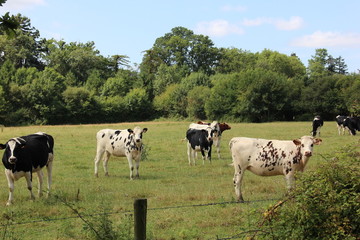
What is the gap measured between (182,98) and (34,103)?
25.5m

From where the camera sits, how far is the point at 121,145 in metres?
15.9

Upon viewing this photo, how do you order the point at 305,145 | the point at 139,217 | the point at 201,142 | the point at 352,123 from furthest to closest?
the point at 352,123, the point at 201,142, the point at 305,145, the point at 139,217

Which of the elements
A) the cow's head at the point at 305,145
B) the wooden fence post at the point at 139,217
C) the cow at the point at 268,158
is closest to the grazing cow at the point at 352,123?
the cow's head at the point at 305,145

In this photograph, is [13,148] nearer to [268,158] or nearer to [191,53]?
[268,158]

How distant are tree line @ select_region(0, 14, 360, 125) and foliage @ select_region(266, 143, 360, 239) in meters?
51.0

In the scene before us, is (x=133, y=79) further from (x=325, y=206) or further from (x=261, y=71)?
(x=325, y=206)

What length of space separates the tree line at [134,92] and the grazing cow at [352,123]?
72.6ft

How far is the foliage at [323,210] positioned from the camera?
197 inches

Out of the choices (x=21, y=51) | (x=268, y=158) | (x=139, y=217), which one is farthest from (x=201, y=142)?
(x=21, y=51)

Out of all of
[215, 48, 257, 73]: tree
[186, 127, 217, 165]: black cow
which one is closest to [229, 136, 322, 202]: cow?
[186, 127, 217, 165]: black cow

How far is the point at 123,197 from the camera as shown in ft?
37.9

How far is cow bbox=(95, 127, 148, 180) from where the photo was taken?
51.1 ft

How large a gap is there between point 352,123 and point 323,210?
2893 cm

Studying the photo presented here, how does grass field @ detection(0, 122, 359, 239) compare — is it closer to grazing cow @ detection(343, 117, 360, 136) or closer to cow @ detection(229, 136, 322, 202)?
cow @ detection(229, 136, 322, 202)
